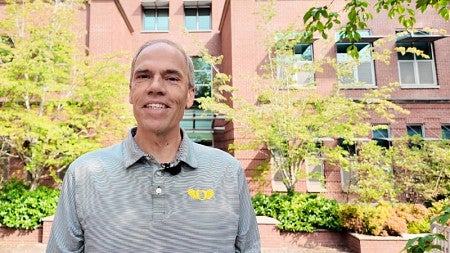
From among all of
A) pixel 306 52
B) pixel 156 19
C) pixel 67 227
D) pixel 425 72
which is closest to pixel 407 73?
pixel 425 72

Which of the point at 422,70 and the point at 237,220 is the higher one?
the point at 422,70

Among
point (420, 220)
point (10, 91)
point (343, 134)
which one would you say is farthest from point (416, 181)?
point (10, 91)

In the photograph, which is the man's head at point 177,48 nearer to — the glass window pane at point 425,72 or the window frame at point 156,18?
the window frame at point 156,18

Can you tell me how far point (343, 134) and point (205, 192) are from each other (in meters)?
9.87

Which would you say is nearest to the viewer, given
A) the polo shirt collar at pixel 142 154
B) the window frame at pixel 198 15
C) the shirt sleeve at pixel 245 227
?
the polo shirt collar at pixel 142 154

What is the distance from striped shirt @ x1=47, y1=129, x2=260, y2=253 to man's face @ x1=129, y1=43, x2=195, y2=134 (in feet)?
0.52

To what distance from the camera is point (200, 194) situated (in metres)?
1.50

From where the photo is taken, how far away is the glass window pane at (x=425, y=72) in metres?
16.4

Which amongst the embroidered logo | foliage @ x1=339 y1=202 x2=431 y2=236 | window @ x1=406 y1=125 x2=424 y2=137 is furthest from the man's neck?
window @ x1=406 y1=125 x2=424 y2=137

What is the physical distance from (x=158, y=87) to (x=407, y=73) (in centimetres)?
1789

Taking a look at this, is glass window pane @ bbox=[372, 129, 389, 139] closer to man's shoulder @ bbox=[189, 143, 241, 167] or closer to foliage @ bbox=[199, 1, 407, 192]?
foliage @ bbox=[199, 1, 407, 192]

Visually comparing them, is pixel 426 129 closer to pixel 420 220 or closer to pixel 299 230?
pixel 420 220

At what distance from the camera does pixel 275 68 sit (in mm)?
12320

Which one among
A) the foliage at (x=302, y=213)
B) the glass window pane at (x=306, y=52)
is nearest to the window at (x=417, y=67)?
the glass window pane at (x=306, y=52)
